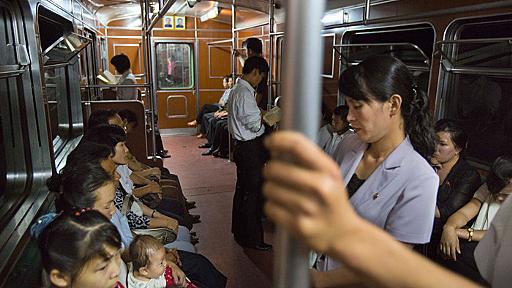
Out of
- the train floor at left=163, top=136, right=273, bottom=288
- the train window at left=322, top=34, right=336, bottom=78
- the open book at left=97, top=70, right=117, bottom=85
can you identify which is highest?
the train window at left=322, top=34, right=336, bottom=78

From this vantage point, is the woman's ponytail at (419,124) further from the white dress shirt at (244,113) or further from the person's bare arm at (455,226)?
the white dress shirt at (244,113)

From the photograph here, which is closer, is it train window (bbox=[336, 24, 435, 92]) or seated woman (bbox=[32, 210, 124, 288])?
seated woman (bbox=[32, 210, 124, 288])

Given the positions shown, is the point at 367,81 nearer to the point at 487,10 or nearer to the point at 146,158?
the point at 487,10

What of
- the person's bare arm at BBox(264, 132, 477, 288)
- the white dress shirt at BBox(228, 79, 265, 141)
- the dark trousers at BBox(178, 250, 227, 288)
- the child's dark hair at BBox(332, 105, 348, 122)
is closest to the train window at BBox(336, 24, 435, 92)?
the child's dark hair at BBox(332, 105, 348, 122)

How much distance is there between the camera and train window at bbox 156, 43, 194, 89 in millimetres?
8617

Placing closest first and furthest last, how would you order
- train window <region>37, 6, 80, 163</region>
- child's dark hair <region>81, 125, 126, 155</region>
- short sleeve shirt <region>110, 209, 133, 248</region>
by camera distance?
short sleeve shirt <region>110, 209, 133, 248</region> → child's dark hair <region>81, 125, 126, 155</region> → train window <region>37, 6, 80, 163</region>

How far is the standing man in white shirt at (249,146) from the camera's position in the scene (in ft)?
11.2

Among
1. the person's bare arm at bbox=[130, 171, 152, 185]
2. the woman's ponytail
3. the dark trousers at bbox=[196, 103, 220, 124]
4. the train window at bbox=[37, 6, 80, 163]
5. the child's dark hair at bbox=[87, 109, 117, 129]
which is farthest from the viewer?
the dark trousers at bbox=[196, 103, 220, 124]

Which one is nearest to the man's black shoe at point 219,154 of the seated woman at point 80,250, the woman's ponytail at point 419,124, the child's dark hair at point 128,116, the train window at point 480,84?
the child's dark hair at point 128,116

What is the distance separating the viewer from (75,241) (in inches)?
56.0

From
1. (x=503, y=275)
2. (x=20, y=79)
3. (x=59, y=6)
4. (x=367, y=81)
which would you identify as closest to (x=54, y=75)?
(x=59, y=6)

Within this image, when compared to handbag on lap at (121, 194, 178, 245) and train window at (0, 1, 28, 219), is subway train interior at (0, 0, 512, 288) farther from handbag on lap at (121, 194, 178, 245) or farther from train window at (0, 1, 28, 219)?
handbag on lap at (121, 194, 178, 245)

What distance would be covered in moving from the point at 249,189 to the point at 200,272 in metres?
1.15

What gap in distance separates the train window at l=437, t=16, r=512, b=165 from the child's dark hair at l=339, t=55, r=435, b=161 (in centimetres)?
121
